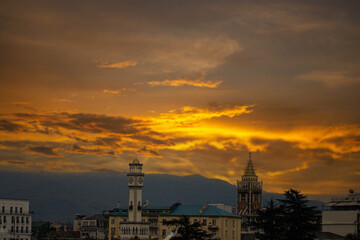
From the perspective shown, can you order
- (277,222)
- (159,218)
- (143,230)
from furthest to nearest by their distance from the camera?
(159,218), (143,230), (277,222)

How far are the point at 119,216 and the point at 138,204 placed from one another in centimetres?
2024

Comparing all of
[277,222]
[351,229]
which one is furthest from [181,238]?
[351,229]

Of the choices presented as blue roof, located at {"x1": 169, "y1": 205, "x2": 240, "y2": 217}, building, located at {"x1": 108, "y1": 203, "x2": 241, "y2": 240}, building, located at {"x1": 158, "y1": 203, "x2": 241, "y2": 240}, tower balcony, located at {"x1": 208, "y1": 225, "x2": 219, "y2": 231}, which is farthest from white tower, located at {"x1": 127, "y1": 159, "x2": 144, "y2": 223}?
tower balcony, located at {"x1": 208, "y1": 225, "x2": 219, "y2": 231}

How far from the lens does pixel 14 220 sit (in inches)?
7534

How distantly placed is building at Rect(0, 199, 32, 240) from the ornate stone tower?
3576cm

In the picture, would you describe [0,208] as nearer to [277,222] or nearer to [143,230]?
[143,230]

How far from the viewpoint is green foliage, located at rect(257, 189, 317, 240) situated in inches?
3903

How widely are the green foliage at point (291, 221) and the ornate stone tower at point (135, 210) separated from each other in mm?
65592

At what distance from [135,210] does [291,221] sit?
7722cm

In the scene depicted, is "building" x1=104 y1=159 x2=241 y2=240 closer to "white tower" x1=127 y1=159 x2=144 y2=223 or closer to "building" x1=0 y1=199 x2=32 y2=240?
"white tower" x1=127 y1=159 x2=144 y2=223

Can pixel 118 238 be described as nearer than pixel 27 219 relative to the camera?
Yes

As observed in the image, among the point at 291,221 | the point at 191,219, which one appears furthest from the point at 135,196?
the point at 291,221

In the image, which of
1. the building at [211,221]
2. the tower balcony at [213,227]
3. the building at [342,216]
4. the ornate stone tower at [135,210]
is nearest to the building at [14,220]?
the ornate stone tower at [135,210]

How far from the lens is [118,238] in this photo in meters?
168
